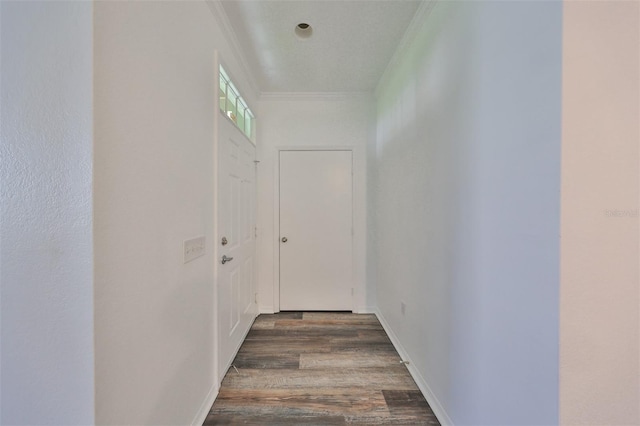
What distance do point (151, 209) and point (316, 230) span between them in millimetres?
2104

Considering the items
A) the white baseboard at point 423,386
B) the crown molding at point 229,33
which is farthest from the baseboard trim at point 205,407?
the crown molding at point 229,33

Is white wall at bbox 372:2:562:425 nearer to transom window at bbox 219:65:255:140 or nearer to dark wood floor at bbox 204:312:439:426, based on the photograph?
dark wood floor at bbox 204:312:439:426

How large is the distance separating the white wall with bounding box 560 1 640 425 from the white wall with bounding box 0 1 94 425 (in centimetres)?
145

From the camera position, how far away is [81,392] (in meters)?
0.80

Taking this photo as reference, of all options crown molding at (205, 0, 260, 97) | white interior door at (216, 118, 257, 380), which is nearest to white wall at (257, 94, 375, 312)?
white interior door at (216, 118, 257, 380)

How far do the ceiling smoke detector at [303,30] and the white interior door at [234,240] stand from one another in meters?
0.86

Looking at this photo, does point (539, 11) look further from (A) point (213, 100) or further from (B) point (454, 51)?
(A) point (213, 100)

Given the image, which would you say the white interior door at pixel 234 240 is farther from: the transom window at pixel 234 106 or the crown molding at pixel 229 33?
the crown molding at pixel 229 33

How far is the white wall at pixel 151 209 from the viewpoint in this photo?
2.76 ft

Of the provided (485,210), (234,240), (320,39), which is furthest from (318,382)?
(320,39)

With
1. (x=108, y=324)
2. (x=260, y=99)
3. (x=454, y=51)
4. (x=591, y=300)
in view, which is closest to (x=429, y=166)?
(x=454, y=51)

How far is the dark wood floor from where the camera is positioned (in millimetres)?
1545

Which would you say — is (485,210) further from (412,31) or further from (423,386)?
(412,31)

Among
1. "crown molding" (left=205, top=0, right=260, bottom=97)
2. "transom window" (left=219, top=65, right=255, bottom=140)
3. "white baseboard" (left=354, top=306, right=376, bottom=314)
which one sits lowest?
"white baseboard" (left=354, top=306, right=376, bottom=314)
